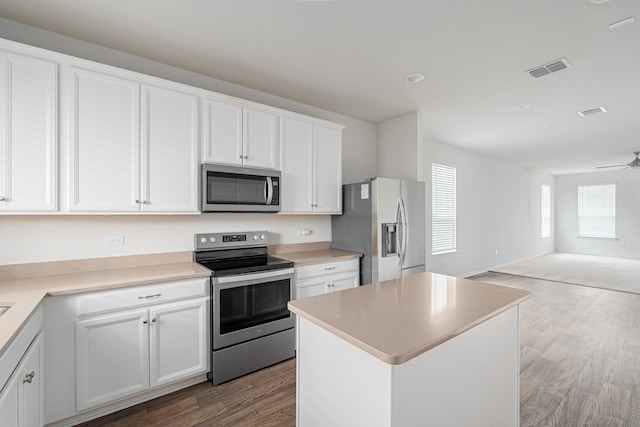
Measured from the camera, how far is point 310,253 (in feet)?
10.9

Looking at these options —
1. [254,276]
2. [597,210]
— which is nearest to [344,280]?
[254,276]

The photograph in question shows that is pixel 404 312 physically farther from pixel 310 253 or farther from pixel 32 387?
pixel 310 253

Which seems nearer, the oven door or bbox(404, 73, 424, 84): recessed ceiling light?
the oven door

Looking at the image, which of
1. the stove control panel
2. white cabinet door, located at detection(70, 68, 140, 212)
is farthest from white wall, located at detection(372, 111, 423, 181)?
white cabinet door, located at detection(70, 68, 140, 212)

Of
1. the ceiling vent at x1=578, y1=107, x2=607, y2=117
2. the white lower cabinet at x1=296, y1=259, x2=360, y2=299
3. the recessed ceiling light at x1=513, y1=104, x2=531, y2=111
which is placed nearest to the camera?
the white lower cabinet at x1=296, y1=259, x2=360, y2=299

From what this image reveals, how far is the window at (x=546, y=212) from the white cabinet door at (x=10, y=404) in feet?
38.3

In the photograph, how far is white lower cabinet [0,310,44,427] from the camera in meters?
1.15

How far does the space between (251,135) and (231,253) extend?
46.4 inches

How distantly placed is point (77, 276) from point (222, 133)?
61.2 inches

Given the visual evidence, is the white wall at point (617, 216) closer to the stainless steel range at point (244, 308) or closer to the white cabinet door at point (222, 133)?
the stainless steel range at point (244, 308)

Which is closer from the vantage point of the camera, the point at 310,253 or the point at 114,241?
the point at 114,241

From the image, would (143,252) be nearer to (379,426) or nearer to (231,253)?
(231,253)

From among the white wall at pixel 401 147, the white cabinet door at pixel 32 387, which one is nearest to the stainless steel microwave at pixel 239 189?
the white cabinet door at pixel 32 387

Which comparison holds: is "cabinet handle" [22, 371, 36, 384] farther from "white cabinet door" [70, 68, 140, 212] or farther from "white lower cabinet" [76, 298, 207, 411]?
"white cabinet door" [70, 68, 140, 212]
